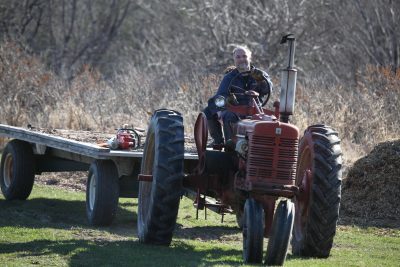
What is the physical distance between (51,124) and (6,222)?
27.9ft

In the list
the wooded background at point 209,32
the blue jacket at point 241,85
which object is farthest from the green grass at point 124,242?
the wooded background at point 209,32

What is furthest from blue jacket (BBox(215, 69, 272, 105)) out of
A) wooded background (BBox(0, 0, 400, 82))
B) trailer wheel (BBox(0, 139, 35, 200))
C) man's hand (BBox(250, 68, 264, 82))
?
wooded background (BBox(0, 0, 400, 82))

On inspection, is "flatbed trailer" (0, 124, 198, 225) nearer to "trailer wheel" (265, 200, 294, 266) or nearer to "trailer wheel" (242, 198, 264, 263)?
"trailer wheel" (242, 198, 264, 263)

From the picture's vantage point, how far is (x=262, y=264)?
805 centimetres

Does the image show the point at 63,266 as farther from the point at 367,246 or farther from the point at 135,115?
the point at 135,115

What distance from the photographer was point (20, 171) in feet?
42.3

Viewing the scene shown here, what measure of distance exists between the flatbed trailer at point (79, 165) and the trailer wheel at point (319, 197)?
166 centimetres

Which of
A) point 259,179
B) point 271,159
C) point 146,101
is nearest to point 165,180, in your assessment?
point 259,179

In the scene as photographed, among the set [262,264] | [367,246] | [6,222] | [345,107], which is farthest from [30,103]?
[262,264]

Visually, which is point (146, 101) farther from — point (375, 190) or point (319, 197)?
point (319, 197)

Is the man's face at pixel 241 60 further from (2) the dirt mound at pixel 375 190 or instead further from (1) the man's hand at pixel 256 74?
(2) the dirt mound at pixel 375 190

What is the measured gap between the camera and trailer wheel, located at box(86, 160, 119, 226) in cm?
1073

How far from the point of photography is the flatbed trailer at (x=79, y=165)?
10.7 m

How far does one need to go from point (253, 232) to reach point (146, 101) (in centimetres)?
1300
